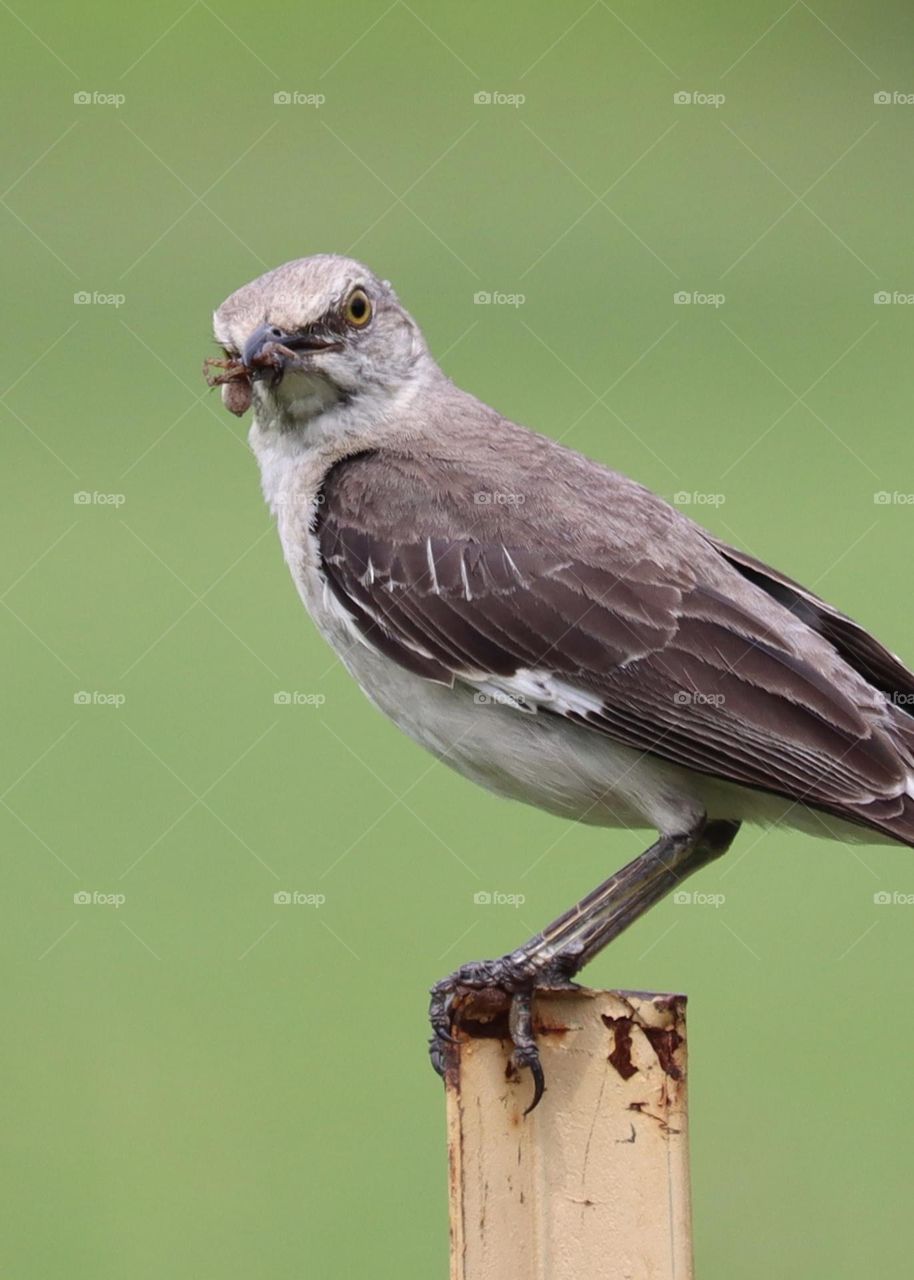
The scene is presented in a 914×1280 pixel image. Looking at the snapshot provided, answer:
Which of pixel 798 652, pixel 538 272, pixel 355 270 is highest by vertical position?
pixel 538 272

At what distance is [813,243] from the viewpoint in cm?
1712

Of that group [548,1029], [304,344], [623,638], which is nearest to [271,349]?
[304,344]

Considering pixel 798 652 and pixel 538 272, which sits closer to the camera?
pixel 798 652

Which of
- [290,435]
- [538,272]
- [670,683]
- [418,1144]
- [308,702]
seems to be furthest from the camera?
[538,272]

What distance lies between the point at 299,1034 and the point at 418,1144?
95 cm

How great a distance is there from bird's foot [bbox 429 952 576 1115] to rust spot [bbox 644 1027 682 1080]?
0.23m

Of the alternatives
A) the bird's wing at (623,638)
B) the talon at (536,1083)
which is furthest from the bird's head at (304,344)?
the talon at (536,1083)

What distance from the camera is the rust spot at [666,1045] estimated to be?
369cm

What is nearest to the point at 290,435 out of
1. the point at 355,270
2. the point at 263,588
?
the point at 355,270

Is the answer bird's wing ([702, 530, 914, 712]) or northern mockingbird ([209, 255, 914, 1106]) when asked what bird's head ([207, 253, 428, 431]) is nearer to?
northern mockingbird ([209, 255, 914, 1106])

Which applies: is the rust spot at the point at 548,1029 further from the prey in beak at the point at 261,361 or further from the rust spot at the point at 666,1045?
the prey in beak at the point at 261,361

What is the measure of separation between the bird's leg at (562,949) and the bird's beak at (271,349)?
5.33 ft

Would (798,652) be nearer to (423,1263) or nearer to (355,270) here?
(355,270)

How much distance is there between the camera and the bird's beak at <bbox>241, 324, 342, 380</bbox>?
5.12 m
